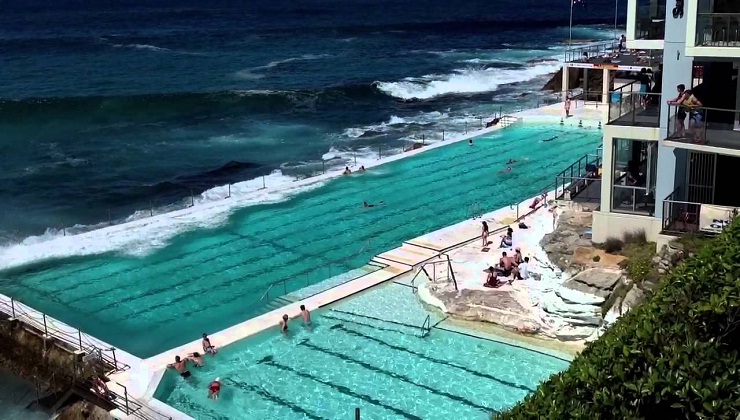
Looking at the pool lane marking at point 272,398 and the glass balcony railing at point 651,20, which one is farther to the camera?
the glass balcony railing at point 651,20

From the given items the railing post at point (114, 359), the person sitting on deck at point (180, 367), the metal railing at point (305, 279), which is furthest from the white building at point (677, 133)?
the railing post at point (114, 359)

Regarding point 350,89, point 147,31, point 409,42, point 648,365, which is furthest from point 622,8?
point 648,365

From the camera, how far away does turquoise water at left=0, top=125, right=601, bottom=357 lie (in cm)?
2291

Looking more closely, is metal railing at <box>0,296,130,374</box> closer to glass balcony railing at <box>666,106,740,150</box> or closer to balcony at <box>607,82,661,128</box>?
balcony at <box>607,82,661,128</box>

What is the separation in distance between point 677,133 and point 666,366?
38.2 feet

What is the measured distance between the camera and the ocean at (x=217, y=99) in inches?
1636

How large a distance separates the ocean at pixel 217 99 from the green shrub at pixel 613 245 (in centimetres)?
1815

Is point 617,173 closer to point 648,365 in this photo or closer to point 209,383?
point 209,383

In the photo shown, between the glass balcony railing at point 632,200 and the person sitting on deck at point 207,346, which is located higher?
the glass balcony railing at point 632,200

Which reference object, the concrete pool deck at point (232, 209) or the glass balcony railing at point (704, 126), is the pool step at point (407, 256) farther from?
the glass balcony railing at point (704, 126)

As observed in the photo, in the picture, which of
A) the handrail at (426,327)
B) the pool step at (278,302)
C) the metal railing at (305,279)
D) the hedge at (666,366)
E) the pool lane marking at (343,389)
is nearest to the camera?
the hedge at (666,366)

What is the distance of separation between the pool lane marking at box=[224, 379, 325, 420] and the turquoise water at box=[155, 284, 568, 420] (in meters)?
0.02

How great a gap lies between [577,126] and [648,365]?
122 ft

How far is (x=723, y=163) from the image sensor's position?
1941cm
